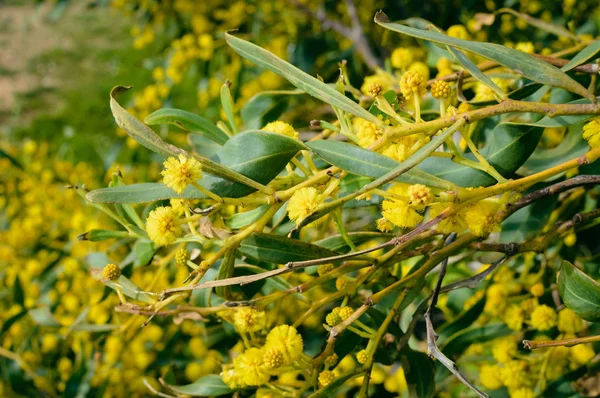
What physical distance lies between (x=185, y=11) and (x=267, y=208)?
5.68 ft

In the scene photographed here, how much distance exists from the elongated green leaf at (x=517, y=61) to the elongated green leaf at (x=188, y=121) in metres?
0.30

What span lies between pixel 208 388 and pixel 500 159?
0.58 m

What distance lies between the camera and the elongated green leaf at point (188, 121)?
0.86m

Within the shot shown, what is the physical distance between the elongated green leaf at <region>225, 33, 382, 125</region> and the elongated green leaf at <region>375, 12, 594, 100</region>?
0.32ft

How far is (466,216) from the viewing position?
0.70 m

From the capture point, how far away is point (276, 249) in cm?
81

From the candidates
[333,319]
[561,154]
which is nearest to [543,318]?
[561,154]

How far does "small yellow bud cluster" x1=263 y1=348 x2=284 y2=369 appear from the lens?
0.77m

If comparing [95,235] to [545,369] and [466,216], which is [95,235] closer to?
[466,216]

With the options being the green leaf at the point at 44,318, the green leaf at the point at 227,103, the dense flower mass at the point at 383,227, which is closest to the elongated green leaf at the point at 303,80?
the dense flower mass at the point at 383,227

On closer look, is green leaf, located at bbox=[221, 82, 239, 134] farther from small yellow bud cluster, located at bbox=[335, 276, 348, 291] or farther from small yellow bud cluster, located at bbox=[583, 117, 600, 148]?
small yellow bud cluster, located at bbox=[583, 117, 600, 148]

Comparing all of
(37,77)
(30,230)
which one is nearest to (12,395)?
(30,230)

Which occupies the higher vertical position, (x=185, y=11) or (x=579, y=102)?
(x=579, y=102)

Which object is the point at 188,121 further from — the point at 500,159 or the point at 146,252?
the point at 500,159
